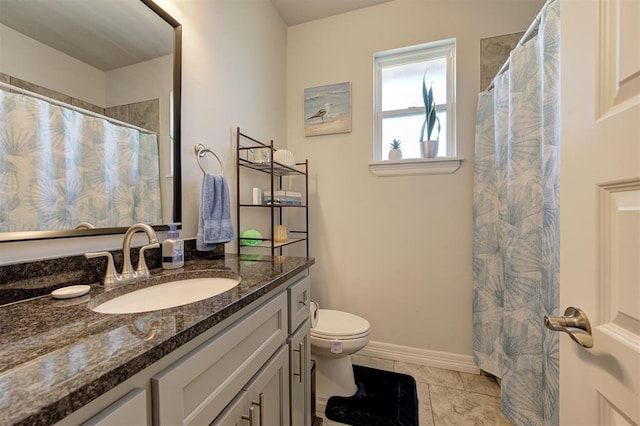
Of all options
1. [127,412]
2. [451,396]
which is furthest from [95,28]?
[451,396]

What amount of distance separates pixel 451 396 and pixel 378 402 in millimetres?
437

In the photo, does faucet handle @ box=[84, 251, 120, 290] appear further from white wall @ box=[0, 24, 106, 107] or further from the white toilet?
the white toilet

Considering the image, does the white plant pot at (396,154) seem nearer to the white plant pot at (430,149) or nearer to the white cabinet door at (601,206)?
the white plant pot at (430,149)

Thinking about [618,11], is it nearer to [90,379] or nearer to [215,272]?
[90,379]

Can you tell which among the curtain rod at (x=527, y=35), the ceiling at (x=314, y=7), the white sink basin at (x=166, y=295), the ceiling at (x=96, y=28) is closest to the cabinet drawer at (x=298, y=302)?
the white sink basin at (x=166, y=295)

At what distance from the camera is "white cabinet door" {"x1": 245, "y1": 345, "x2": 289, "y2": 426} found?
0.74 metres

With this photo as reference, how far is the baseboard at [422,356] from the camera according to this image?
5.69ft

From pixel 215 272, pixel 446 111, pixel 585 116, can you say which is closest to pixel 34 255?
pixel 215 272

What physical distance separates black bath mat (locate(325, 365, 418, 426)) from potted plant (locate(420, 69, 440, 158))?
149 cm

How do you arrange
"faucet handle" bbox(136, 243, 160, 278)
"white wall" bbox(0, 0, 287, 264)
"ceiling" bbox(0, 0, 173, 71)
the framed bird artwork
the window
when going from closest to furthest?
1. "ceiling" bbox(0, 0, 173, 71)
2. "faucet handle" bbox(136, 243, 160, 278)
3. "white wall" bbox(0, 0, 287, 264)
4. the window
5. the framed bird artwork

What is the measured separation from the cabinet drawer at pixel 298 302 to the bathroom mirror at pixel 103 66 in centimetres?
60

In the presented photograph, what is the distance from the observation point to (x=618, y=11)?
0.43m

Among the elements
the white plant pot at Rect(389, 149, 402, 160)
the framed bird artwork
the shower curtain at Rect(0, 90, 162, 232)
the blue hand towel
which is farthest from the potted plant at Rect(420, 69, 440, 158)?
the shower curtain at Rect(0, 90, 162, 232)

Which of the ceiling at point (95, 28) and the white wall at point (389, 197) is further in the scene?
the white wall at point (389, 197)
